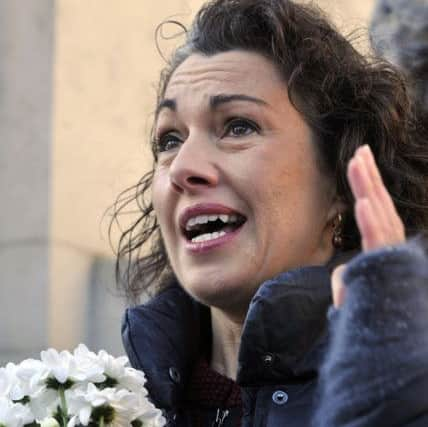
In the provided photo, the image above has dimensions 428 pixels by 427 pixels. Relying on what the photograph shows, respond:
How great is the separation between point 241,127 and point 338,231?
0.35 meters

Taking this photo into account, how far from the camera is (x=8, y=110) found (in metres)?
6.63

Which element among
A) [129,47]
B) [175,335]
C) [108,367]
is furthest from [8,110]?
[108,367]

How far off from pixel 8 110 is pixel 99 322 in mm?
1318

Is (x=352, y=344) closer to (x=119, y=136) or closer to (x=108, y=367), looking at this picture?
(x=108, y=367)

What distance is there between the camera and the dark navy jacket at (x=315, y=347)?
1957 millimetres

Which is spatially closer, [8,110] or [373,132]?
[373,132]

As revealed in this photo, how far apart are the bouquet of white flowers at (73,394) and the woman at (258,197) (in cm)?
26

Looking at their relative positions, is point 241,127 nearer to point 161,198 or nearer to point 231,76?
point 231,76

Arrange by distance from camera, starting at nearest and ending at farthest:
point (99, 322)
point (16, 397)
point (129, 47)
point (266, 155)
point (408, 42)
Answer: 1. point (16, 397)
2. point (266, 155)
3. point (408, 42)
4. point (99, 322)
5. point (129, 47)

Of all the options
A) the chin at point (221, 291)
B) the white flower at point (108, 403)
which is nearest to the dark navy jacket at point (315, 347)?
the chin at point (221, 291)

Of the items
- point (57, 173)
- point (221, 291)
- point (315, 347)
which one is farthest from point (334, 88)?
point (57, 173)

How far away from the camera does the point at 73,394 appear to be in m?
2.43

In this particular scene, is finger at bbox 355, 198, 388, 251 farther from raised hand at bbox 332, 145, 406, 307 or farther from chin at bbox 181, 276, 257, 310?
chin at bbox 181, 276, 257, 310

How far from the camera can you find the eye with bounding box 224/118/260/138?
284 cm
